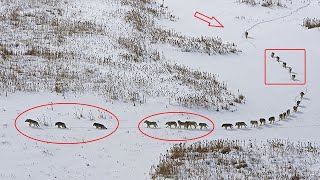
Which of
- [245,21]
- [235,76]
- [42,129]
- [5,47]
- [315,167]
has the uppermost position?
[245,21]

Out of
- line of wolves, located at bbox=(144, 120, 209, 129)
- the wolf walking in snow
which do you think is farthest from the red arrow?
line of wolves, located at bbox=(144, 120, 209, 129)

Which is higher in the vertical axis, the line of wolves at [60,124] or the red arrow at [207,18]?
the red arrow at [207,18]

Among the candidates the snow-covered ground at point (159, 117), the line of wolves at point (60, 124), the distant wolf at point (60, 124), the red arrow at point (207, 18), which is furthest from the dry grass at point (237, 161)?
the red arrow at point (207, 18)

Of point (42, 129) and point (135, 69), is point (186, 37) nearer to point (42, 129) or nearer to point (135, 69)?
point (135, 69)

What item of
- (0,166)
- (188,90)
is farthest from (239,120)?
(0,166)

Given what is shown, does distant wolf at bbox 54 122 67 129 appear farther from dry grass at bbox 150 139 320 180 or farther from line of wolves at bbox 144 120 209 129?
dry grass at bbox 150 139 320 180

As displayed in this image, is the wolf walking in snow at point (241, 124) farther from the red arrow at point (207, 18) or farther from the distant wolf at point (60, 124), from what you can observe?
the red arrow at point (207, 18)

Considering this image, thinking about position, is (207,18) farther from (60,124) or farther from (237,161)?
(237,161)

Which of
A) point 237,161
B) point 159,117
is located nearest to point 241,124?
point 159,117
